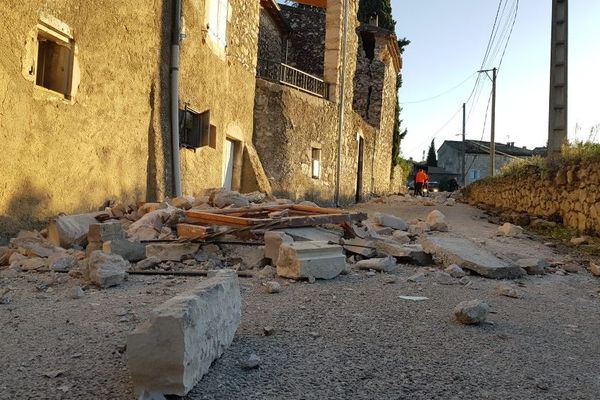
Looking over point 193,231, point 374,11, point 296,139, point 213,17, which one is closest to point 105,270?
point 193,231

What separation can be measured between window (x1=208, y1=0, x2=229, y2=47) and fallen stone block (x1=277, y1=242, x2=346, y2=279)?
18.9ft

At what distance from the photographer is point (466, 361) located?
2322 mm

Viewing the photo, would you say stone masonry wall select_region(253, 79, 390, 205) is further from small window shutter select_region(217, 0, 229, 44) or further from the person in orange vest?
the person in orange vest

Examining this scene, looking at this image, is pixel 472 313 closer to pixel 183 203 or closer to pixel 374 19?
pixel 183 203

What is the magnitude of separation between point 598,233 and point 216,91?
22.0 feet

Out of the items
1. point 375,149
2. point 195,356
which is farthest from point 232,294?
point 375,149

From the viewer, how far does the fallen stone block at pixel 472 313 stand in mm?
2869

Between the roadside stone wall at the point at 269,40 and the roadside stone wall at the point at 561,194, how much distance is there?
841cm

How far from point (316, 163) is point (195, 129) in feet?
20.4

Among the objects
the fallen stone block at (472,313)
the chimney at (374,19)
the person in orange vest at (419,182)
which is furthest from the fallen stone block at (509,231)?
the person in orange vest at (419,182)

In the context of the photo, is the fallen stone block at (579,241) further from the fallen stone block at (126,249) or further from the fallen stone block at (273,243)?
the fallen stone block at (126,249)

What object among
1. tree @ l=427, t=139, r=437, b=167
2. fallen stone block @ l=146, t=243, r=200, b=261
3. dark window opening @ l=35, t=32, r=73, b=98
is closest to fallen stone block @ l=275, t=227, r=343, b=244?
fallen stone block @ l=146, t=243, r=200, b=261

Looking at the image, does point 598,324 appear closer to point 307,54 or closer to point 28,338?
point 28,338

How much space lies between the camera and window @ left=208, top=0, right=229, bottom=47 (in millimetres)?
8711
